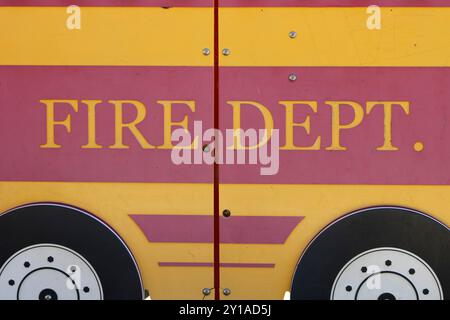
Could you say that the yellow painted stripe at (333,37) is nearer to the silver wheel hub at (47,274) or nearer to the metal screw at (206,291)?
the metal screw at (206,291)

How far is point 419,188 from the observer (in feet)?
6.72

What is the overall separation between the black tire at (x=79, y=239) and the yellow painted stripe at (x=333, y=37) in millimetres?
774

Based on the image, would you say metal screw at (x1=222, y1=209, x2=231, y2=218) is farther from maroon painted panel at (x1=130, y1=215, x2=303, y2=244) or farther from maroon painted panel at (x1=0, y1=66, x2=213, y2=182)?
maroon painted panel at (x1=0, y1=66, x2=213, y2=182)

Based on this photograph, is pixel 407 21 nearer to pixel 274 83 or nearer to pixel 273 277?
pixel 274 83

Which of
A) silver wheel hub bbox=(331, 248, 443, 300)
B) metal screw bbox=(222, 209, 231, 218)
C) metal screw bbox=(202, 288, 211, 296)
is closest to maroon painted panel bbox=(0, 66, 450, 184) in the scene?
metal screw bbox=(222, 209, 231, 218)

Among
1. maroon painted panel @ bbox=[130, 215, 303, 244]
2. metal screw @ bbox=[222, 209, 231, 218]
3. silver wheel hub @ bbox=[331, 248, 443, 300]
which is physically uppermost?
metal screw @ bbox=[222, 209, 231, 218]

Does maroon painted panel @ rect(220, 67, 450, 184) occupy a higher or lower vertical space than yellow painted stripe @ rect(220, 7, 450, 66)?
lower

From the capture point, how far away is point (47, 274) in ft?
6.97

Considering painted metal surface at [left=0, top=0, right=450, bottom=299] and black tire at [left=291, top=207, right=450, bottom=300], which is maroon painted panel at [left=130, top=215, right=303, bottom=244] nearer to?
painted metal surface at [left=0, top=0, right=450, bottom=299]

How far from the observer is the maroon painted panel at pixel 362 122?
2.03 meters

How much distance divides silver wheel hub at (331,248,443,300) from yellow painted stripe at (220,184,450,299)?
0.18 meters

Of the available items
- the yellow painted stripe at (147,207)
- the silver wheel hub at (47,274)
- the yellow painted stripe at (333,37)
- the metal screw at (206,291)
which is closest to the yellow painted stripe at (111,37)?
the yellow painted stripe at (333,37)

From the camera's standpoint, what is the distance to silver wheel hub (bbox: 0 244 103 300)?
6.95 ft

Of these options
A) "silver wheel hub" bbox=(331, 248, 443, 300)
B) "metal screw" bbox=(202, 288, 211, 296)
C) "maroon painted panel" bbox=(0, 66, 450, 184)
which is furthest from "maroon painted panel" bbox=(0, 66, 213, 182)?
"silver wheel hub" bbox=(331, 248, 443, 300)
